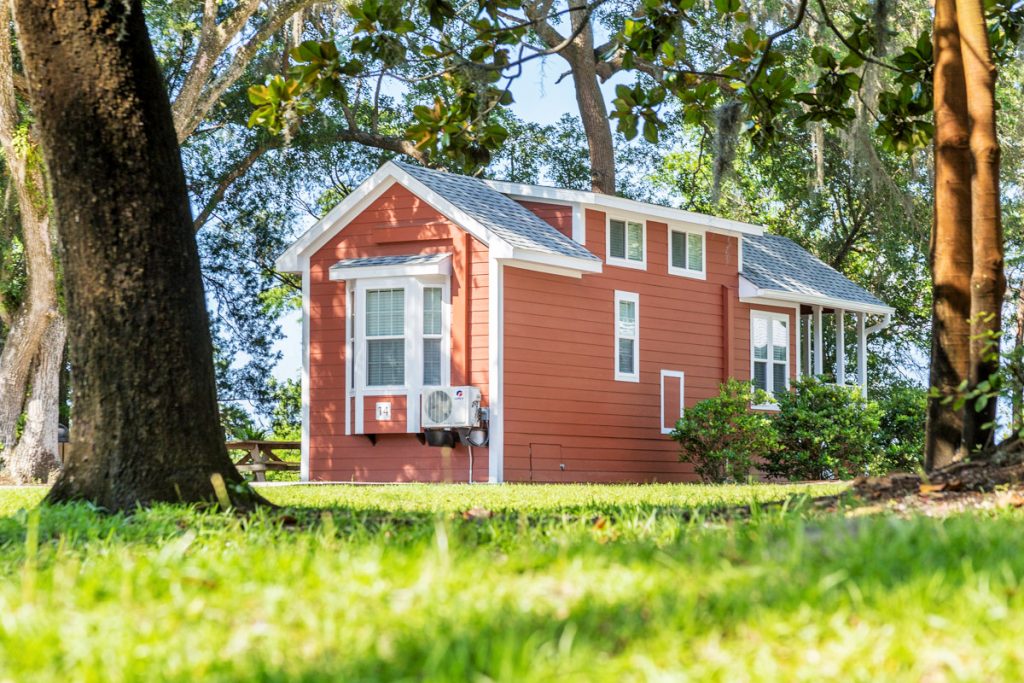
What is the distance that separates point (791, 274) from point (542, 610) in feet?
69.5

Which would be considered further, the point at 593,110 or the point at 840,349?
the point at 593,110

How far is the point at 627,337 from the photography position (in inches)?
797

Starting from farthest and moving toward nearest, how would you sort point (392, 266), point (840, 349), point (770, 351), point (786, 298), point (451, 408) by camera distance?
point (840, 349), point (770, 351), point (786, 298), point (392, 266), point (451, 408)

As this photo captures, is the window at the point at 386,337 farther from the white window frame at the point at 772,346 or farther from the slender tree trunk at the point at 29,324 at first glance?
the white window frame at the point at 772,346

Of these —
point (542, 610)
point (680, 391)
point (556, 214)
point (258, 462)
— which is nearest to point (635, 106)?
point (542, 610)

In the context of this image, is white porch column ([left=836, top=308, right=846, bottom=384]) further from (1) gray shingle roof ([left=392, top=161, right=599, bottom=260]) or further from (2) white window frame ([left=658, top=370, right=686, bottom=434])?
(1) gray shingle roof ([left=392, top=161, right=599, bottom=260])

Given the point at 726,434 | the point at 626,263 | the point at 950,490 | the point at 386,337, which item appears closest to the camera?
the point at 950,490

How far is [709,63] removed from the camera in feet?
88.7

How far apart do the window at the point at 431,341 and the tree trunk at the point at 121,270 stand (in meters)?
11.8

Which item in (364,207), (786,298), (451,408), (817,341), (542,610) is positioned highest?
(364,207)

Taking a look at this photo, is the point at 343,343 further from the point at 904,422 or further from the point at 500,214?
the point at 904,422

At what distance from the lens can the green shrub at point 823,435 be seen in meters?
19.4

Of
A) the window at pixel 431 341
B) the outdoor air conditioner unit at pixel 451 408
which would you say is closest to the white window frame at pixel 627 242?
the window at pixel 431 341

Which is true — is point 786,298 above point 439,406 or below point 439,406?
above
